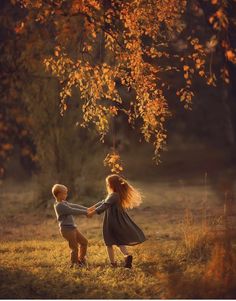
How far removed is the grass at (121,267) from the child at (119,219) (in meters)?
0.38

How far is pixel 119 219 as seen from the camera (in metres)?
9.98

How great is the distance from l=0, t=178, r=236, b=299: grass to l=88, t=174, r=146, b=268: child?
1.25 ft

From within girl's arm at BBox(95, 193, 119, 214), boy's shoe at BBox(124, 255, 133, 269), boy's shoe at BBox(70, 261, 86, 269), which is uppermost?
girl's arm at BBox(95, 193, 119, 214)

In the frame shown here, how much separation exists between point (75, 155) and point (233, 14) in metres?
8.39

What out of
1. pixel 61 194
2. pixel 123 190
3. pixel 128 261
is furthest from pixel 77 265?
pixel 123 190

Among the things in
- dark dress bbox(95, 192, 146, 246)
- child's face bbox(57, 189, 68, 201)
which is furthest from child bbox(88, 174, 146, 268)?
child's face bbox(57, 189, 68, 201)

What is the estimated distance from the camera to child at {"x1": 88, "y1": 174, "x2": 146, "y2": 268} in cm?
994

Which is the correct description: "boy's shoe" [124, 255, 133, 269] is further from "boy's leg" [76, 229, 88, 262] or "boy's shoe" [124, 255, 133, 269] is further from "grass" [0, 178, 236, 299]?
"boy's leg" [76, 229, 88, 262]

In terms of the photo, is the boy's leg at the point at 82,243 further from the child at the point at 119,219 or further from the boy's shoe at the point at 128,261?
the boy's shoe at the point at 128,261

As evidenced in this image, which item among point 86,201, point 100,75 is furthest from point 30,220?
point 100,75

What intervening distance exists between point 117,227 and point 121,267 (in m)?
0.60

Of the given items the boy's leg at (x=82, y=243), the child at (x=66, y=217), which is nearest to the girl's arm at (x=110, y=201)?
the child at (x=66, y=217)

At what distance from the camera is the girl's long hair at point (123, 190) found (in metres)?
10.0

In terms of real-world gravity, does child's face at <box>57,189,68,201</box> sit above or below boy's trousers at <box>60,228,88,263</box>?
above
